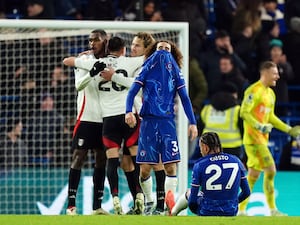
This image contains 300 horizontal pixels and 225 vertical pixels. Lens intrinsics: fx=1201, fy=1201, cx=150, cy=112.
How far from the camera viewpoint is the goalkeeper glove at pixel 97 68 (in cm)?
1223

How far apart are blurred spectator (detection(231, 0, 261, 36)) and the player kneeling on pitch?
8218mm

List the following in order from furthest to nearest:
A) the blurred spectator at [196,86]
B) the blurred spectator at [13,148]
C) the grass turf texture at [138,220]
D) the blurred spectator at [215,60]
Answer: the blurred spectator at [215,60] → the blurred spectator at [196,86] → the blurred spectator at [13,148] → the grass turf texture at [138,220]

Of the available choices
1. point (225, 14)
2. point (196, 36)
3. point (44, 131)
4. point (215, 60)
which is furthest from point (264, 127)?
point (225, 14)

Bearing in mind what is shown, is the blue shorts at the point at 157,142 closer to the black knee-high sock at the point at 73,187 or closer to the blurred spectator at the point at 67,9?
the black knee-high sock at the point at 73,187

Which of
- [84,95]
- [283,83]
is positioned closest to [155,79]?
[84,95]

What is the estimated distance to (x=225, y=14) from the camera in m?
Answer: 20.2

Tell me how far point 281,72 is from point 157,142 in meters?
6.89

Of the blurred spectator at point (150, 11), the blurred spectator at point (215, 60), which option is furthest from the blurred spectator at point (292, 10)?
the blurred spectator at point (150, 11)

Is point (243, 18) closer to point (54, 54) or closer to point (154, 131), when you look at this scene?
point (54, 54)

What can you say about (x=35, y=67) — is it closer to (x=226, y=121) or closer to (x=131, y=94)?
(x=226, y=121)

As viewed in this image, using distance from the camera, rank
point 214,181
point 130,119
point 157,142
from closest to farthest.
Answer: point 214,181, point 130,119, point 157,142

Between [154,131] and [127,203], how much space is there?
4.09 m

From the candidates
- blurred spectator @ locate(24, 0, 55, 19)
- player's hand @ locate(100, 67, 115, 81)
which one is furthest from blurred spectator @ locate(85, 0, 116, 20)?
player's hand @ locate(100, 67, 115, 81)

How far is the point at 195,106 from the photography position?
58.7ft
